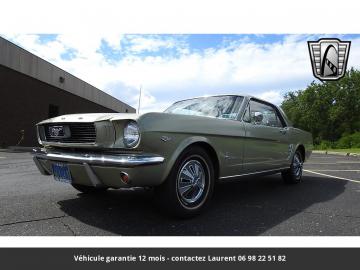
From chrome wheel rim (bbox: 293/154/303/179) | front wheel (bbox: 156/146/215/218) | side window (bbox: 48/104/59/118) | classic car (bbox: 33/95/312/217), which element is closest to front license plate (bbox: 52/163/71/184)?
classic car (bbox: 33/95/312/217)

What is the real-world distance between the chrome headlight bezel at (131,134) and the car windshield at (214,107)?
1.53 m

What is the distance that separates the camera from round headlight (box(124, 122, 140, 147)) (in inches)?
132

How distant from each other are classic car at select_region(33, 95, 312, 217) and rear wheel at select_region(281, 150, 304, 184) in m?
1.61

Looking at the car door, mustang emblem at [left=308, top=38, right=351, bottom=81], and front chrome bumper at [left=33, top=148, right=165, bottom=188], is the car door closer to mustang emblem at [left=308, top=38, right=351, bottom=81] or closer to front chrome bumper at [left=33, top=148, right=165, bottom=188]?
front chrome bumper at [left=33, top=148, right=165, bottom=188]

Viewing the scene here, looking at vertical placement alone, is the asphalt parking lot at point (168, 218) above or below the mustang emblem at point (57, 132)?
below

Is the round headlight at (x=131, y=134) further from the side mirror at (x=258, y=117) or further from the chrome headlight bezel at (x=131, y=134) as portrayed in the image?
the side mirror at (x=258, y=117)

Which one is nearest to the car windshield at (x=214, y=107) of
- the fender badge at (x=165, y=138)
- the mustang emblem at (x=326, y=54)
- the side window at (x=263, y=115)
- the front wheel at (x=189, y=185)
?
the side window at (x=263, y=115)

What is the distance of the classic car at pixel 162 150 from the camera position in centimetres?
334

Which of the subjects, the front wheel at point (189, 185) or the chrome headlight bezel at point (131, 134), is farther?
the front wheel at point (189, 185)

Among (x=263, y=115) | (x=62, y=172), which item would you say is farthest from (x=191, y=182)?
(x=263, y=115)

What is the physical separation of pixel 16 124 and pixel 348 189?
18.4m

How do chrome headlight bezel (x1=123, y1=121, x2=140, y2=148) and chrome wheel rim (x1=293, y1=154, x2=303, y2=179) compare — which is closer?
chrome headlight bezel (x1=123, y1=121, x2=140, y2=148)

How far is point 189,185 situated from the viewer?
379cm
